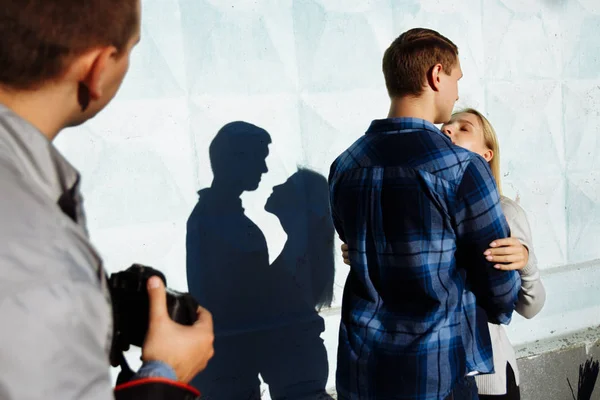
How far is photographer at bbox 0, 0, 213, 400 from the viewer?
0.81m

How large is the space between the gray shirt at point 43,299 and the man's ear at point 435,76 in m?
1.56

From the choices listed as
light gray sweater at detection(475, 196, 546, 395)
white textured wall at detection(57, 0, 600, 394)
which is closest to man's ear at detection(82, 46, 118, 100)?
light gray sweater at detection(475, 196, 546, 395)

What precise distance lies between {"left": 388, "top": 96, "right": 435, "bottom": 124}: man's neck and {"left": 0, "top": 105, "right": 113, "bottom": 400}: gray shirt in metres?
1.50

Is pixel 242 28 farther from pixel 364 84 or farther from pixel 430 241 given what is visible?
pixel 430 241

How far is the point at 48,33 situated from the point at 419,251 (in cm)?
135

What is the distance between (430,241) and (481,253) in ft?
0.52

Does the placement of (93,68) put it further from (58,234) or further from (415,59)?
(415,59)

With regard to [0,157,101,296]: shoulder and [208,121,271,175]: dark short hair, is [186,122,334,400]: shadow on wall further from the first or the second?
[0,157,101,296]: shoulder

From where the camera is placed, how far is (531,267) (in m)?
2.33

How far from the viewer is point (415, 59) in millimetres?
2215

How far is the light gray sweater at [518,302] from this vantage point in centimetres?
236

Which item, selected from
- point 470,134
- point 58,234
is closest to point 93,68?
point 58,234

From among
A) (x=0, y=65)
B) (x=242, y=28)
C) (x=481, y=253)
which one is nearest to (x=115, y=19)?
(x=0, y=65)

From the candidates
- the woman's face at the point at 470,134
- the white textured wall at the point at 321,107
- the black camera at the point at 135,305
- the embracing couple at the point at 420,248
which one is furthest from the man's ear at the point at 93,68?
the woman's face at the point at 470,134
